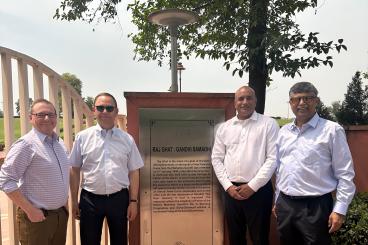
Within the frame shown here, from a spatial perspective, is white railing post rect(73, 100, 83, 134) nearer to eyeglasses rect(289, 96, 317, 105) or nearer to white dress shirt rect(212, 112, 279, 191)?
white dress shirt rect(212, 112, 279, 191)

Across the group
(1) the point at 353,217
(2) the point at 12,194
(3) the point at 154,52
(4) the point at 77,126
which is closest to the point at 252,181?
(1) the point at 353,217

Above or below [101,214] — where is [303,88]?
above

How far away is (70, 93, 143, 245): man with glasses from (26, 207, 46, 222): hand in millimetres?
427

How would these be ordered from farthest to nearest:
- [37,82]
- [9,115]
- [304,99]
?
[37,82] < [9,115] < [304,99]

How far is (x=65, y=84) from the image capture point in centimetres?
437

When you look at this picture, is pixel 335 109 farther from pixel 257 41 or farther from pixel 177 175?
pixel 177 175

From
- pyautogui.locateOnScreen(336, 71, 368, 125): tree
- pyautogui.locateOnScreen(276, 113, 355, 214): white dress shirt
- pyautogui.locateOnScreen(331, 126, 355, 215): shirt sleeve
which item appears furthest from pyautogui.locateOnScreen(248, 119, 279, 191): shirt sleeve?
pyautogui.locateOnScreen(336, 71, 368, 125): tree

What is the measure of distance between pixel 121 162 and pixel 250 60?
3767mm

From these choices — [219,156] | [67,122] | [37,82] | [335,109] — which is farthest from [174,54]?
[335,109]

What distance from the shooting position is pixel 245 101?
3.17 m

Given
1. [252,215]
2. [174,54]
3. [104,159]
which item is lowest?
[252,215]

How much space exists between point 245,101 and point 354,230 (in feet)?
5.08

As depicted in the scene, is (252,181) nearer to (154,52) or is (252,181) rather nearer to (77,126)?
(77,126)

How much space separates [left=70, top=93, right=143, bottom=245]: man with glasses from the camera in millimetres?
2961
